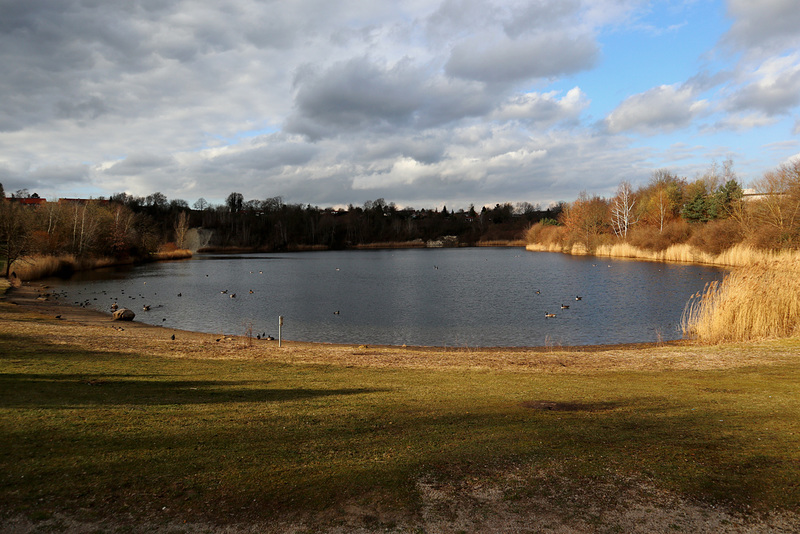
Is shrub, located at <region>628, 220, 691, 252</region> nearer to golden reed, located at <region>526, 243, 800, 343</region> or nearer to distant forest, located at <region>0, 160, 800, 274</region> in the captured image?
distant forest, located at <region>0, 160, 800, 274</region>

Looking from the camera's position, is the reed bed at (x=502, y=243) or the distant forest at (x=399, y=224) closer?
the distant forest at (x=399, y=224)

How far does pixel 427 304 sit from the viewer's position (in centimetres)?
3394

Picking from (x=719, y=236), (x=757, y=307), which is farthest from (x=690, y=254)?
(x=757, y=307)

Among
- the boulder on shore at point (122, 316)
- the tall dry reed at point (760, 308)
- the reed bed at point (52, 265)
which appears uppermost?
the tall dry reed at point (760, 308)

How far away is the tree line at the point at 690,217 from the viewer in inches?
1710

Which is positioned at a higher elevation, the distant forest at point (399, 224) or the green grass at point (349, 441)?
the distant forest at point (399, 224)

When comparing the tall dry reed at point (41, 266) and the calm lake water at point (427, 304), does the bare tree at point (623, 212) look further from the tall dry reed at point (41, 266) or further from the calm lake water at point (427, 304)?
the tall dry reed at point (41, 266)

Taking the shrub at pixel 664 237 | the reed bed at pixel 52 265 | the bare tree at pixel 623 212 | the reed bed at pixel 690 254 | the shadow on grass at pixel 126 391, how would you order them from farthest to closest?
the bare tree at pixel 623 212 < the shrub at pixel 664 237 < the reed bed at pixel 52 265 < the reed bed at pixel 690 254 < the shadow on grass at pixel 126 391

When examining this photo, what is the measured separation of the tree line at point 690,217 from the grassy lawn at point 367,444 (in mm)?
42680

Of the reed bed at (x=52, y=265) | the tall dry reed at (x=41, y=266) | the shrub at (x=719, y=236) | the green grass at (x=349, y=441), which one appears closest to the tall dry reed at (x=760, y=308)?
the green grass at (x=349, y=441)

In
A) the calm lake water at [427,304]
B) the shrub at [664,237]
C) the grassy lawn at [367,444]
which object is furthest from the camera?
the shrub at [664,237]

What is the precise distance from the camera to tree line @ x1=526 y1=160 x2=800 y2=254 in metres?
43.4

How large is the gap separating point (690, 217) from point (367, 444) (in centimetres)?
7900

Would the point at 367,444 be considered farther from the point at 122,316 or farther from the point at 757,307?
the point at 122,316
